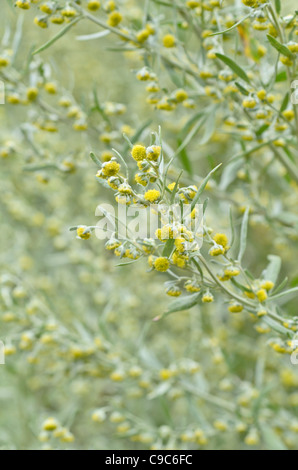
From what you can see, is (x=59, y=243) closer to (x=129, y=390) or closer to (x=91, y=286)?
(x=91, y=286)

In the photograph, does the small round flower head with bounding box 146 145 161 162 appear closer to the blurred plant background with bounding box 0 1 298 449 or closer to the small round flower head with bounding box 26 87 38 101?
the blurred plant background with bounding box 0 1 298 449

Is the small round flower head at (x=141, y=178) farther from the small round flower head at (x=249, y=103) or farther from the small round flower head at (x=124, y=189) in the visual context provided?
the small round flower head at (x=249, y=103)

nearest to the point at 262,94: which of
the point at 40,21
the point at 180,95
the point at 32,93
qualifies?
the point at 180,95

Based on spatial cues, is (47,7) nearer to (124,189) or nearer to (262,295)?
(124,189)

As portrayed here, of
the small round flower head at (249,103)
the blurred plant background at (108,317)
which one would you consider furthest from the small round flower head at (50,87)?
the small round flower head at (249,103)

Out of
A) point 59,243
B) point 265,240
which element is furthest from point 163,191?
point 265,240
